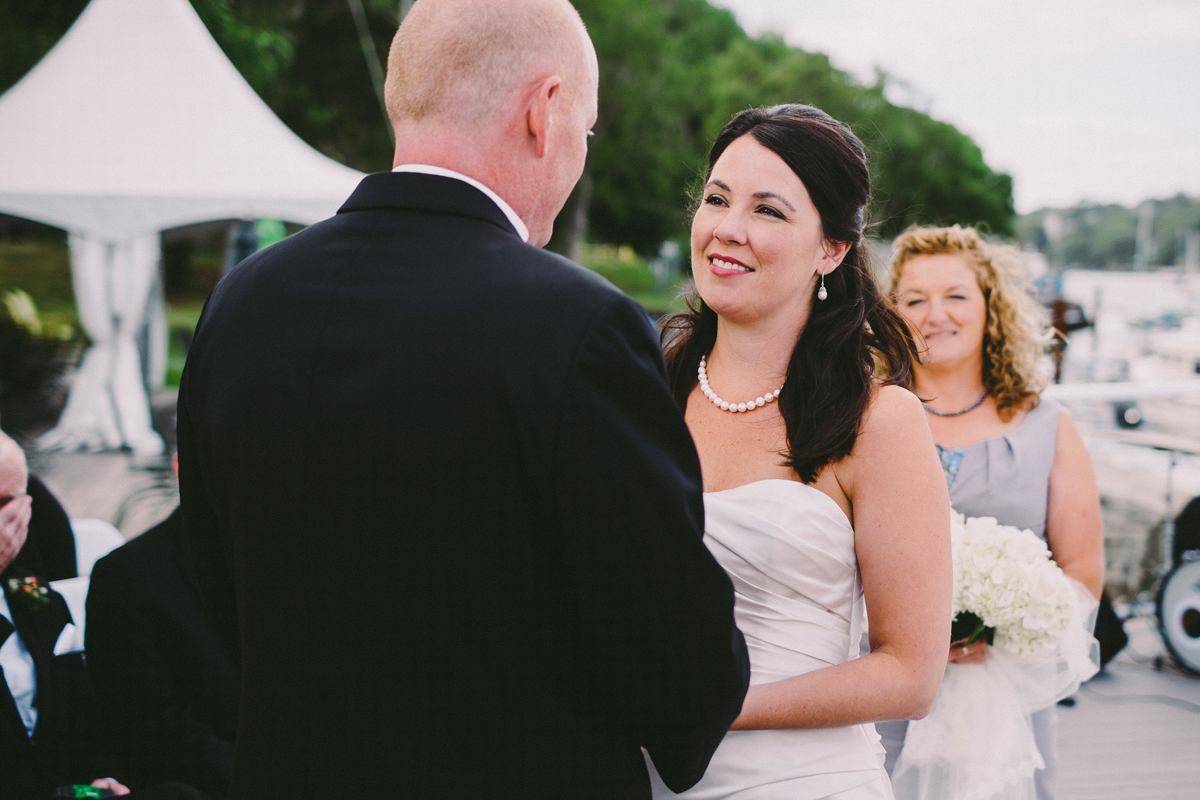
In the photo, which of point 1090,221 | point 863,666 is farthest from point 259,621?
point 1090,221

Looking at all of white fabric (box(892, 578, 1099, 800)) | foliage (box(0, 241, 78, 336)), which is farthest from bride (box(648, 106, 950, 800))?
foliage (box(0, 241, 78, 336))

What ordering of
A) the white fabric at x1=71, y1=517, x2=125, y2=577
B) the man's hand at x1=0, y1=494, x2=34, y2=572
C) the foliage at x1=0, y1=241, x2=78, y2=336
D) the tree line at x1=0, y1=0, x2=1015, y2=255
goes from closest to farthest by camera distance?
the man's hand at x1=0, y1=494, x2=34, y2=572 < the white fabric at x1=71, y1=517, x2=125, y2=577 < the tree line at x1=0, y1=0, x2=1015, y2=255 < the foliage at x1=0, y1=241, x2=78, y2=336

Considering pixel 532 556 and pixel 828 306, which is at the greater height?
pixel 828 306

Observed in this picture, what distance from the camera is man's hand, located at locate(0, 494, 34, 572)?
2.61 m

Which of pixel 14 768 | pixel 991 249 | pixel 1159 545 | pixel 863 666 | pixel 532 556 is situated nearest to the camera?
pixel 532 556

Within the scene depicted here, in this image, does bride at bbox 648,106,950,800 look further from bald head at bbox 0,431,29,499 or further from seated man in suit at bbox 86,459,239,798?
bald head at bbox 0,431,29,499

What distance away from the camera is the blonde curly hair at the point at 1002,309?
308 cm

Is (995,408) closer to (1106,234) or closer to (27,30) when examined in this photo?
(27,30)

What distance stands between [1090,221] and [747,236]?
130544 mm

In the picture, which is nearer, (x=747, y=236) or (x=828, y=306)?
(x=747, y=236)

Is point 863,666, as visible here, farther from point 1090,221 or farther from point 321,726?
point 1090,221

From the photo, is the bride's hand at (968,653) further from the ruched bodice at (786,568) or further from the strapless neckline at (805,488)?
the strapless neckline at (805,488)

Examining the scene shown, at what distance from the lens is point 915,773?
254 cm

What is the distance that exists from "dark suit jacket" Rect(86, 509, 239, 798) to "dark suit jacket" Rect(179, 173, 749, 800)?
1.53 m
